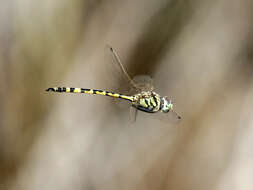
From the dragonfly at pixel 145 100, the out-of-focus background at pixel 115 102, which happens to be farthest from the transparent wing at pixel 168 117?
the out-of-focus background at pixel 115 102

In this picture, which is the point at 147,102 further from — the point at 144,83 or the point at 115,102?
the point at 115,102

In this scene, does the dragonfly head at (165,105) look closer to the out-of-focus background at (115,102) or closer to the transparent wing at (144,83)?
the transparent wing at (144,83)

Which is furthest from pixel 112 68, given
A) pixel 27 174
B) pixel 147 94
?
pixel 27 174

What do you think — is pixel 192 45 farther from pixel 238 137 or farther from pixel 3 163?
pixel 3 163

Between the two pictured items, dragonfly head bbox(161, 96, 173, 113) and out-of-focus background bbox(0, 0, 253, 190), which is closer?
dragonfly head bbox(161, 96, 173, 113)

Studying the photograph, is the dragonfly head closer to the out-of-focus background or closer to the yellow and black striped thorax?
the yellow and black striped thorax

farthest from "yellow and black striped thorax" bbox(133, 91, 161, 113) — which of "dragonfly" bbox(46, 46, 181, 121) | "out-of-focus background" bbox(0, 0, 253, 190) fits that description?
"out-of-focus background" bbox(0, 0, 253, 190)
